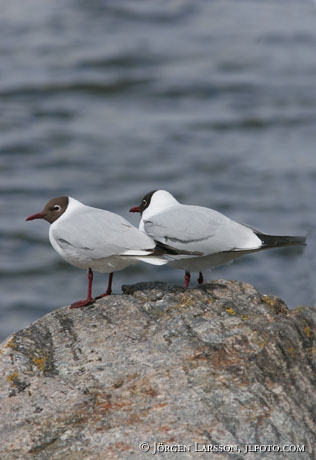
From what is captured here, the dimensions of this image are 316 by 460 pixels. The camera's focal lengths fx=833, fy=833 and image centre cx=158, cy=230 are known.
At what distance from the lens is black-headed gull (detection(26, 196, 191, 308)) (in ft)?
17.1

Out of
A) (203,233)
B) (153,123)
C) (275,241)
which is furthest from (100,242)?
(153,123)

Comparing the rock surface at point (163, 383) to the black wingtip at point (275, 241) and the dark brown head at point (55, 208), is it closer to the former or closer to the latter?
the black wingtip at point (275, 241)

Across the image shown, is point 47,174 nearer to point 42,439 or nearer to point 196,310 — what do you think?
point 196,310

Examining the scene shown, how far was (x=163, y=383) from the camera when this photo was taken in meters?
A: 3.91

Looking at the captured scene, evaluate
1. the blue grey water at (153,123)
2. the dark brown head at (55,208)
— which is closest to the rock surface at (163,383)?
the dark brown head at (55,208)

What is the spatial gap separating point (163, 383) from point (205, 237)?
169 cm

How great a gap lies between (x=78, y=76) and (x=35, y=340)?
11.9 metres

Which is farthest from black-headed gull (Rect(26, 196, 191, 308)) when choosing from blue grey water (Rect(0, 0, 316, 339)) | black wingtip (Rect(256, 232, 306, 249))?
blue grey water (Rect(0, 0, 316, 339))

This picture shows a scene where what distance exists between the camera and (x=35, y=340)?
4566 millimetres

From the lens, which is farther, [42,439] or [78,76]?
[78,76]

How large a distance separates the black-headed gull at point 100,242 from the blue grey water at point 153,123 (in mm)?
2185

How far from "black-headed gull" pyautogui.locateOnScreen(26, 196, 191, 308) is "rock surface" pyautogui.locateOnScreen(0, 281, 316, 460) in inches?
16.7

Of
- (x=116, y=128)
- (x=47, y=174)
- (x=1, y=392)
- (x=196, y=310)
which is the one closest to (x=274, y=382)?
(x=196, y=310)

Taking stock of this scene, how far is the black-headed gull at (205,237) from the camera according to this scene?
541 cm
